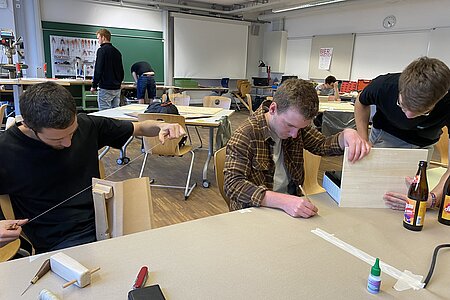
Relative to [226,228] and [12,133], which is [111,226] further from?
[12,133]

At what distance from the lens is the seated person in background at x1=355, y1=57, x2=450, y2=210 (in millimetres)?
1305

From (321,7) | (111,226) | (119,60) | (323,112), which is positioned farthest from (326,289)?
(321,7)

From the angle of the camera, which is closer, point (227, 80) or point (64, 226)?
point (64, 226)

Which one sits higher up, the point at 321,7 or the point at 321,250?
the point at 321,7

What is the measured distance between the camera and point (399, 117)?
176 cm

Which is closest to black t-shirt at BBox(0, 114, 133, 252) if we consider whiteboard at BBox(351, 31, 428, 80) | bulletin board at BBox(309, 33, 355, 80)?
whiteboard at BBox(351, 31, 428, 80)

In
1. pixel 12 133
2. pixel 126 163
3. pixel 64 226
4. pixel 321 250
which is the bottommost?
pixel 126 163

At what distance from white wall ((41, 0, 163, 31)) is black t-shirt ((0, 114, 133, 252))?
7.50 metres

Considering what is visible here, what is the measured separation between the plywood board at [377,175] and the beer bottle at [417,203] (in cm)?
8

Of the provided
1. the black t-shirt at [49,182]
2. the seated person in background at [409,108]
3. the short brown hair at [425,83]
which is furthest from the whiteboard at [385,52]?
the black t-shirt at [49,182]

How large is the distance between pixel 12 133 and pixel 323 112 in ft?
11.6

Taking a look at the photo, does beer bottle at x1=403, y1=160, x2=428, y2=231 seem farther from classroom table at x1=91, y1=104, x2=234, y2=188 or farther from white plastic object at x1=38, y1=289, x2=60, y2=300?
classroom table at x1=91, y1=104, x2=234, y2=188

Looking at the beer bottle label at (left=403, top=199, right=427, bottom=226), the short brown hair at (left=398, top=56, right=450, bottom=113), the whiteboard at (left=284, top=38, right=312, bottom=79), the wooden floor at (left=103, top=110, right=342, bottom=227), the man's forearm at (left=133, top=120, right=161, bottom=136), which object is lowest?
the wooden floor at (left=103, top=110, right=342, bottom=227)

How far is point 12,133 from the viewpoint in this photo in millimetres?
1290
